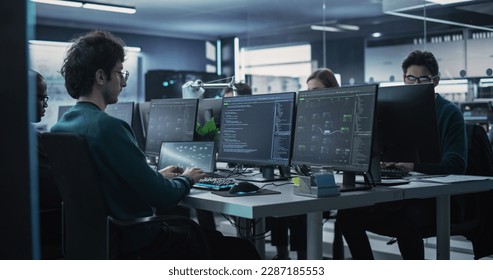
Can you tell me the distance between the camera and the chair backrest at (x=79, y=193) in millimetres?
2012

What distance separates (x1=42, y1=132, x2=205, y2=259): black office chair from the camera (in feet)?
6.60

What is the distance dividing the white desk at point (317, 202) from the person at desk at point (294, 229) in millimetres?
1051

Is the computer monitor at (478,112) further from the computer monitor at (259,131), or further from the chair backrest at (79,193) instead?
the chair backrest at (79,193)

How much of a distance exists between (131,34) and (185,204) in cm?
874

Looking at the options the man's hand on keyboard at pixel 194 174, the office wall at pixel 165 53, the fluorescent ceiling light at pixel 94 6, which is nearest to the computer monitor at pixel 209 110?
the man's hand on keyboard at pixel 194 174

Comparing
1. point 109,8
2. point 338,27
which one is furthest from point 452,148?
point 109,8

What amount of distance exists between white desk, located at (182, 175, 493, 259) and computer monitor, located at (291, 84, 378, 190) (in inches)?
5.3

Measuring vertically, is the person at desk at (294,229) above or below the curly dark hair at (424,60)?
below

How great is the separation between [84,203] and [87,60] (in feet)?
1.76

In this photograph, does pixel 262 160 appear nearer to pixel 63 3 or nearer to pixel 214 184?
pixel 214 184

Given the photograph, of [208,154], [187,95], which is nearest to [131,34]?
[187,95]

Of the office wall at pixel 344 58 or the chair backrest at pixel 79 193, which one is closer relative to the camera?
the chair backrest at pixel 79 193

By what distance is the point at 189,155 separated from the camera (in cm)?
298

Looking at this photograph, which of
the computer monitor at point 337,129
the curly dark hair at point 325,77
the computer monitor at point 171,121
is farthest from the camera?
the curly dark hair at point 325,77
